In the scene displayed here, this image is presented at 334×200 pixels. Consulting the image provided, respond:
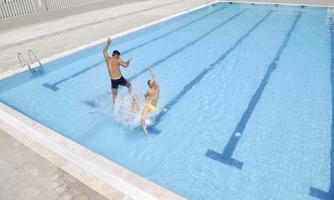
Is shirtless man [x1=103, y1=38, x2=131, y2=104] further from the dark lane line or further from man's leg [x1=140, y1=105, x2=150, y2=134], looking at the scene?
the dark lane line

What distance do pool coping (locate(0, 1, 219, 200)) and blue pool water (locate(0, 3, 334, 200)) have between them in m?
0.44

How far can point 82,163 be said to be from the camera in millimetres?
3670

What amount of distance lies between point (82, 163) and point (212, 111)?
2722 mm

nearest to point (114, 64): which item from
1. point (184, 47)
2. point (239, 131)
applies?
point (239, 131)

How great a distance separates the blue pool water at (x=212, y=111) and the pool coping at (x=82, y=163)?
0.44 meters

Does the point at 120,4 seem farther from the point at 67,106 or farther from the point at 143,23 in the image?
the point at 67,106

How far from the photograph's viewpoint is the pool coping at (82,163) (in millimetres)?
3197

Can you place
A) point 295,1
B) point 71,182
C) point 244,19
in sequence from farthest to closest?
1. point 295,1
2. point 244,19
3. point 71,182

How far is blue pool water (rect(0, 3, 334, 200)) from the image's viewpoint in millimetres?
3779

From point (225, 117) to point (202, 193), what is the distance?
198 centimetres

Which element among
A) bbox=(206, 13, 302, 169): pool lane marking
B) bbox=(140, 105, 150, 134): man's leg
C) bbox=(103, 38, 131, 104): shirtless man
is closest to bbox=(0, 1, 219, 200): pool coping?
bbox=(140, 105, 150, 134): man's leg

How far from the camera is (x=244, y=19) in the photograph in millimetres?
12469

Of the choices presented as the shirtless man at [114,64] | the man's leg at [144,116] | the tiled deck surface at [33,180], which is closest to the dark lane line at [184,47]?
the shirtless man at [114,64]

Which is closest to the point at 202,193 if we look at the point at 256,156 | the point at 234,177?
the point at 234,177
